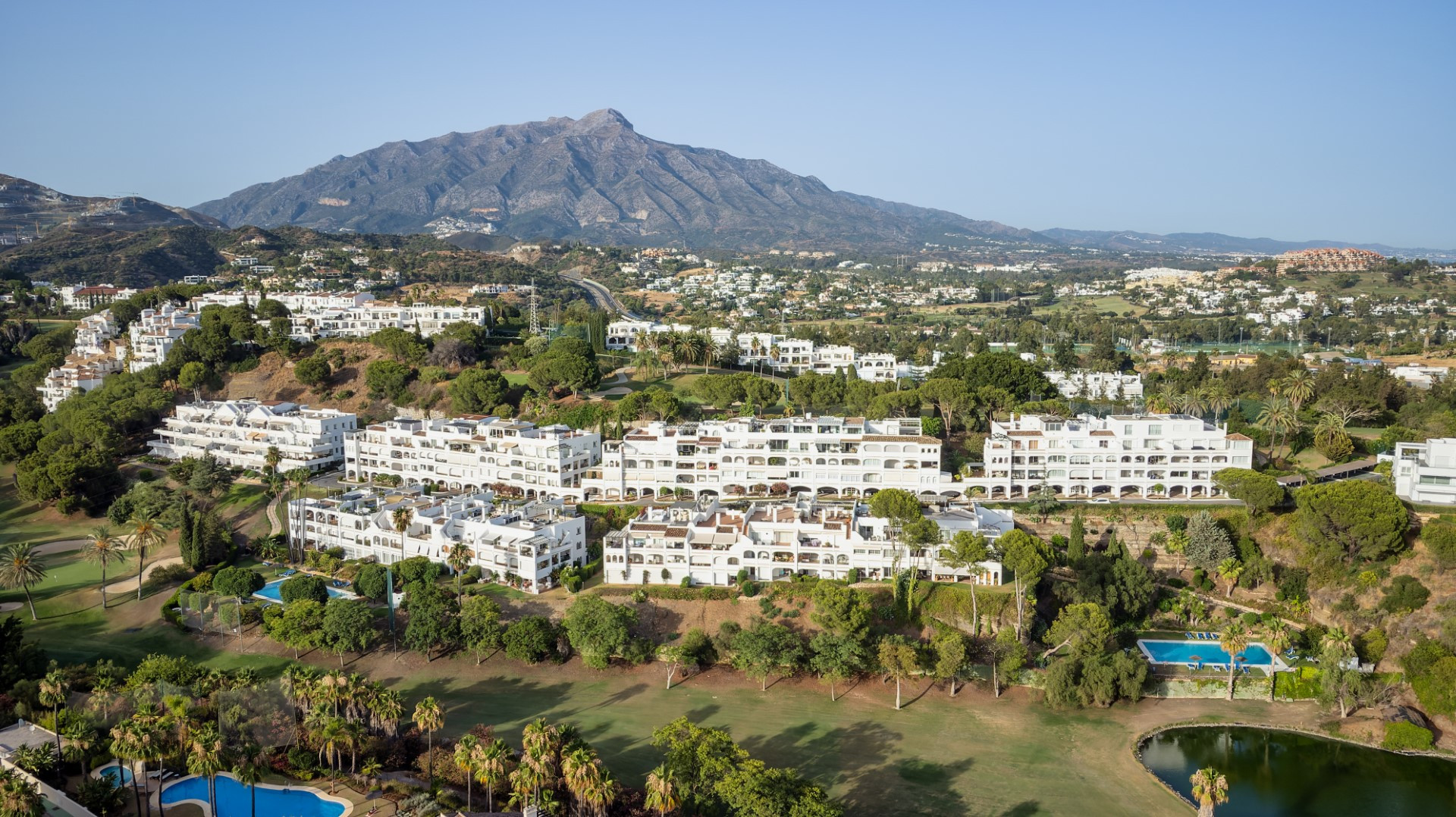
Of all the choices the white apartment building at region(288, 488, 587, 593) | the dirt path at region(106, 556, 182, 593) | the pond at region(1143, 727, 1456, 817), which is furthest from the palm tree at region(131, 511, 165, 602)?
the pond at region(1143, 727, 1456, 817)

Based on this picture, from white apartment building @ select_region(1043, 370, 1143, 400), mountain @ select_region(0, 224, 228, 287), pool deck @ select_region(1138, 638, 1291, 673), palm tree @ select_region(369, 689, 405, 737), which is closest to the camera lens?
palm tree @ select_region(369, 689, 405, 737)

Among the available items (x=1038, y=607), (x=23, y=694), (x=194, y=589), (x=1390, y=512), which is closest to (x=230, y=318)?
(x=194, y=589)

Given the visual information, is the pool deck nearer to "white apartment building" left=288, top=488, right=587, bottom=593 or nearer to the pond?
the pond

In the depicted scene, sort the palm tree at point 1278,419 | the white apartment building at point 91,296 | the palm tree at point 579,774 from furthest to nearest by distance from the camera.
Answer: the white apartment building at point 91,296
the palm tree at point 1278,419
the palm tree at point 579,774

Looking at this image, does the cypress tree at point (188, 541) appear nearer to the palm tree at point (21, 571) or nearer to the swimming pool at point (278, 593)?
the swimming pool at point (278, 593)

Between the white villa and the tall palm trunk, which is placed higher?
the white villa

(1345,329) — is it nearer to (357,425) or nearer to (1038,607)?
(1038,607)

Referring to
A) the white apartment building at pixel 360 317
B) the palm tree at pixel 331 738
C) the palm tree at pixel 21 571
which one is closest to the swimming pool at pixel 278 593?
the palm tree at pixel 21 571
